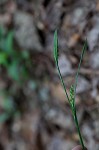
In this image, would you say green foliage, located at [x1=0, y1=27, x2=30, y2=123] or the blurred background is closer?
the blurred background

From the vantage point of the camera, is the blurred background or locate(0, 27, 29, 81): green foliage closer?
the blurred background

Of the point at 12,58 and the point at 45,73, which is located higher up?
the point at 12,58

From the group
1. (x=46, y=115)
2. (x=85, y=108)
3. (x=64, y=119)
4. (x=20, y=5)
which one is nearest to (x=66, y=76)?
(x=85, y=108)

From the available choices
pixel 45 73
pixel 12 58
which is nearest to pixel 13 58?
pixel 12 58

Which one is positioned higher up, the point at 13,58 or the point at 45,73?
the point at 13,58

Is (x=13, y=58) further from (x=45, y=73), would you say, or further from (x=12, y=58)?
(x=45, y=73)
